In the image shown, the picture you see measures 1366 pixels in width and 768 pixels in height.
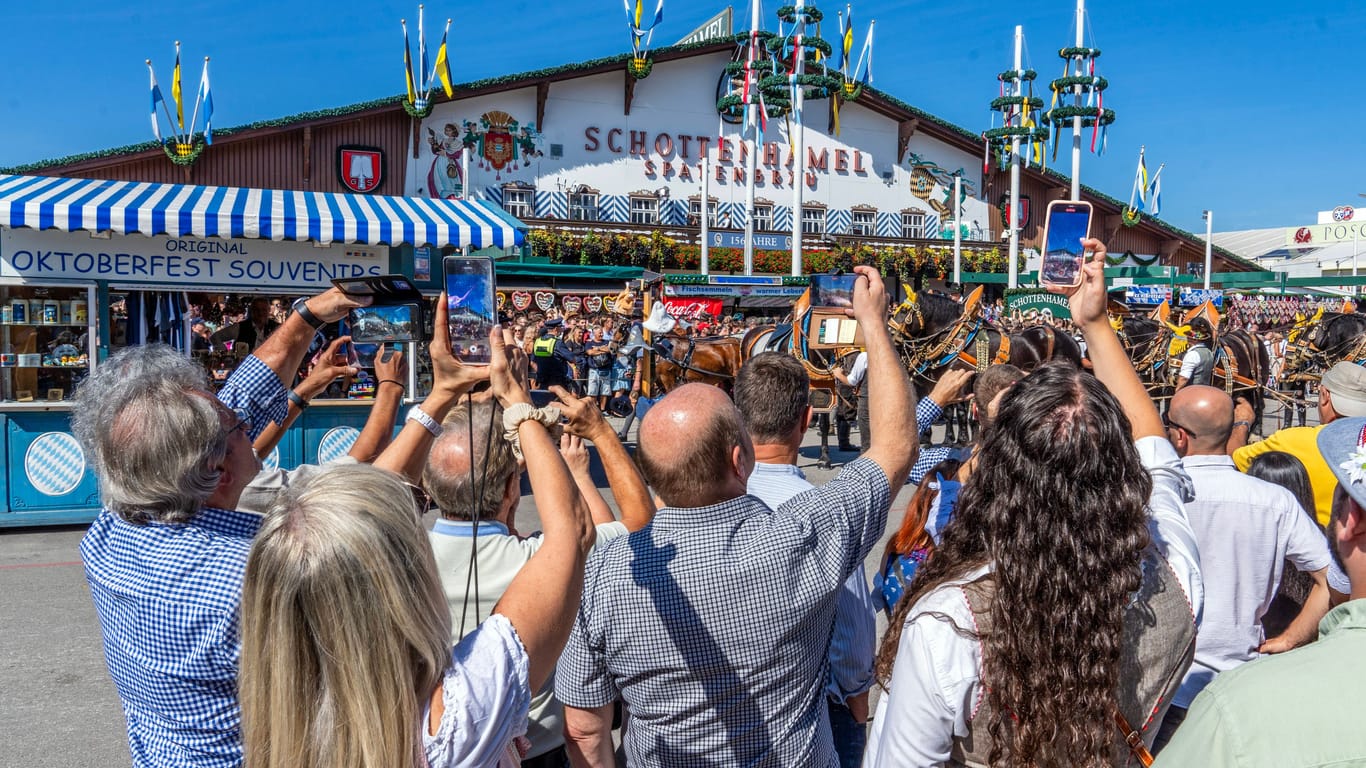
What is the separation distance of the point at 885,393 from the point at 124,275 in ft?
27.5

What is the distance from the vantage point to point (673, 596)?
2.17 meters

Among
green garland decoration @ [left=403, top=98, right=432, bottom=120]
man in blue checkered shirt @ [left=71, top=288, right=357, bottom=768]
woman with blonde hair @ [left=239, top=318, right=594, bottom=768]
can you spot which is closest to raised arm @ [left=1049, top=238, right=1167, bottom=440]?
woman with blonde hair @ [left=239, top=318, right=594, bottom=768]

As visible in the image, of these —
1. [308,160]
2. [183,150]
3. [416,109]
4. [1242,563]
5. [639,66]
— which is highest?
[639,66]

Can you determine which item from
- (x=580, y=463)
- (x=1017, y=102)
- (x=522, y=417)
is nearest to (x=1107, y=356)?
(x=580, y=463)

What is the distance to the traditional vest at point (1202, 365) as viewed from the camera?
450 inches

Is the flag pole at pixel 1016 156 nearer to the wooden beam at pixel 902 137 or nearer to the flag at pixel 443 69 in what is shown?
the wooden beam at pixel 902 137

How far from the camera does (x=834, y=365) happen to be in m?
11.9

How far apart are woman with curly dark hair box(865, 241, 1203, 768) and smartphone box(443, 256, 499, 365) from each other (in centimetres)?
109

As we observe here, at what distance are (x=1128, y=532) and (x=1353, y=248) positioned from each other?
60.3 metres

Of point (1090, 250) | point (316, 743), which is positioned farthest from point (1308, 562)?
point (316, 743)

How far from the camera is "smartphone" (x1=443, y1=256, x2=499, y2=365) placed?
2.24 m

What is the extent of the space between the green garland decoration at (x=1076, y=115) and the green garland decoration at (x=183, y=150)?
23605 millimetres

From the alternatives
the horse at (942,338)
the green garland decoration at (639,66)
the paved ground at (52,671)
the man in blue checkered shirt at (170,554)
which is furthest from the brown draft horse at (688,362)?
the green garland decoration at (639,66)

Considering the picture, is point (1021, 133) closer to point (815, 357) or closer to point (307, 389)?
point (815, 357)
